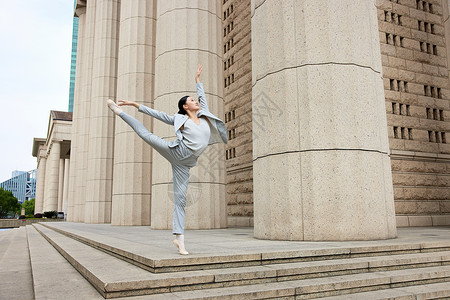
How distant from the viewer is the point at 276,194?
7609 mm

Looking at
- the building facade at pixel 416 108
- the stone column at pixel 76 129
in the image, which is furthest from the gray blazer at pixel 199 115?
the stone column at pixel 76 129

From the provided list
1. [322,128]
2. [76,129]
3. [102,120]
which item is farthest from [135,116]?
[76,129]

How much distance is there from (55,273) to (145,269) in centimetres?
159

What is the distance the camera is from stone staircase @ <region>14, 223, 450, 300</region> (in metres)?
3.93

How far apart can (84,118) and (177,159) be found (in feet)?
88.8

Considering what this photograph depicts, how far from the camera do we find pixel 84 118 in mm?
30234

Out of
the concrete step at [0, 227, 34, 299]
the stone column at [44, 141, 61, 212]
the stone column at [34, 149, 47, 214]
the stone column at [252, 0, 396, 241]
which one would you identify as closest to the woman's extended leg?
the concrete step at [0, 227, 34, 299]

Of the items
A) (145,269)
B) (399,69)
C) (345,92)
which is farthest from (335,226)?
(399,69)

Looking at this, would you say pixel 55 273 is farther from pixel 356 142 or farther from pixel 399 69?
pixel 399 69

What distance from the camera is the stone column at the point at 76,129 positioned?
30.6 meters

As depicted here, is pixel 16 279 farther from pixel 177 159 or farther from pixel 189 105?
pixel 189 105

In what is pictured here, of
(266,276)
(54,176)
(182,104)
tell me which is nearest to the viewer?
(266,276)

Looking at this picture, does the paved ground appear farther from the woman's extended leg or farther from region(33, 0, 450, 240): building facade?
region(33, 0, 450, 240): building facade

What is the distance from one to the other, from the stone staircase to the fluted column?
2454 centimetres
